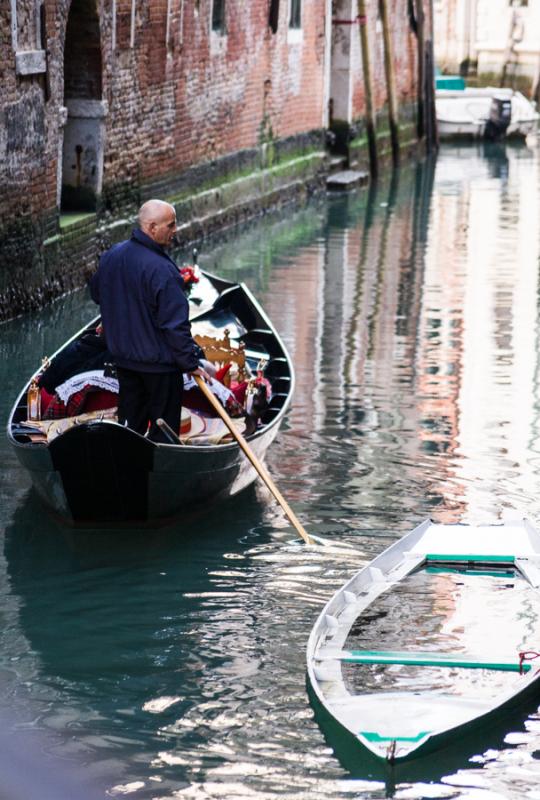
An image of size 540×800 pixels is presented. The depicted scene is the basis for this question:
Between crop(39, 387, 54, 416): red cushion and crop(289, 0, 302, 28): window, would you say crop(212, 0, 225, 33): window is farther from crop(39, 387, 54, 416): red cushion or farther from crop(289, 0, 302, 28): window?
crop(39, 387, 54, 416): red cushion

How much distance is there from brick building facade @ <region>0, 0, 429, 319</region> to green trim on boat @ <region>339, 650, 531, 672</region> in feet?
21.7

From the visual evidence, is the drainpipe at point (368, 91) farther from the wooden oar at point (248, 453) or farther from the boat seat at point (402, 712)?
the boat seat at point (402, 712)

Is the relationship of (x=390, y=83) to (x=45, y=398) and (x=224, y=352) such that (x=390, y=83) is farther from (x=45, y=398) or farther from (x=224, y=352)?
(x=45, y=398)

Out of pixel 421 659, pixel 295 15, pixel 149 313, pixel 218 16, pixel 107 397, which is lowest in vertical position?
pixel 421 659

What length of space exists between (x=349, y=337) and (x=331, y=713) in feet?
22.5

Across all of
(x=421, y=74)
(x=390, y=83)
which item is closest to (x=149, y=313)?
(x=390, y=83)

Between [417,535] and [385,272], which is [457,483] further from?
[385,272]

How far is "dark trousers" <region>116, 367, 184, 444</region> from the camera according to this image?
6.87 m

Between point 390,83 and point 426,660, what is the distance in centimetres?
1973

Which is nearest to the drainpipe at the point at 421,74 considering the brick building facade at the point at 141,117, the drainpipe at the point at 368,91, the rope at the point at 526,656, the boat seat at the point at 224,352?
the drainpipe at the point at 368,91

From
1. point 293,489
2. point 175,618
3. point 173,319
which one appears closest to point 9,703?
point 175,618

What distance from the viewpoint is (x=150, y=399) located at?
6934 mm

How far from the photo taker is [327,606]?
18.6ft

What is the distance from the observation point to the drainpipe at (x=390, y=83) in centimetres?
2356
